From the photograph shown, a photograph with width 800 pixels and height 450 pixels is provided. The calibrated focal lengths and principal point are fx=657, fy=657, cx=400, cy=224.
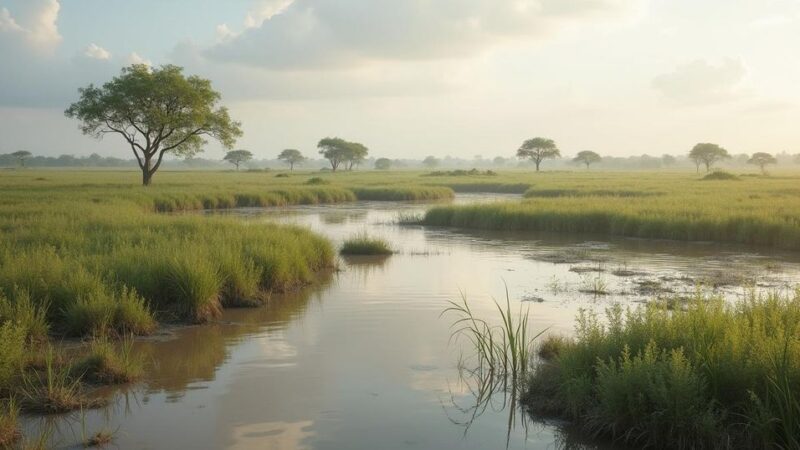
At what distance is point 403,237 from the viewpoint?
85.1 feet

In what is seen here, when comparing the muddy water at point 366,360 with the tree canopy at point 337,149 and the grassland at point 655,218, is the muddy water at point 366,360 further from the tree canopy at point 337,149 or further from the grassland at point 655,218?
the tree canopy at point 337,149

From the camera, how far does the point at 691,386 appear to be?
6062 millimetres

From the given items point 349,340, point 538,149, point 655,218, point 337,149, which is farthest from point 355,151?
point 349,340

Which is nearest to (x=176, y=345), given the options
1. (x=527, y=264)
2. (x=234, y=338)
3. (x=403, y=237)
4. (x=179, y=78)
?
(x=234, y=338)

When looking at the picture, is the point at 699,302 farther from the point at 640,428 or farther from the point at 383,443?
the point at 383,443

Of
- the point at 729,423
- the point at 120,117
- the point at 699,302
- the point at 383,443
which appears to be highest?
the point at 120,117

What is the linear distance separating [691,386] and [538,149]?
115 metres

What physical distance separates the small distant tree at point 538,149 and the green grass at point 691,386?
367 ft

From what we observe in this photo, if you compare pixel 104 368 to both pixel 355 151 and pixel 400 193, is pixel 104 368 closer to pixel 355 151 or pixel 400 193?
pixel 400 193

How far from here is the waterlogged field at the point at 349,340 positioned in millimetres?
6598

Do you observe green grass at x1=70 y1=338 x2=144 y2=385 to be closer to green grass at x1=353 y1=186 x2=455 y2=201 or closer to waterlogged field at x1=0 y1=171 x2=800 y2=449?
waterlogged field at x1=0 y1=171 x2=800 y2=449

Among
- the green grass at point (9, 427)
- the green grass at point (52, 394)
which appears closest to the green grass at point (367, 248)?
the green grass at point (52, 394)

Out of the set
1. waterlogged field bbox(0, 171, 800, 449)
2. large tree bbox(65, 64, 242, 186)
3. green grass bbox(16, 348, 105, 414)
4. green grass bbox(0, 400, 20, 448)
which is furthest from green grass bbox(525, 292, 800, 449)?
large tree bbox(65, 64, 242, 186)

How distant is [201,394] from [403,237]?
59.4 ft
